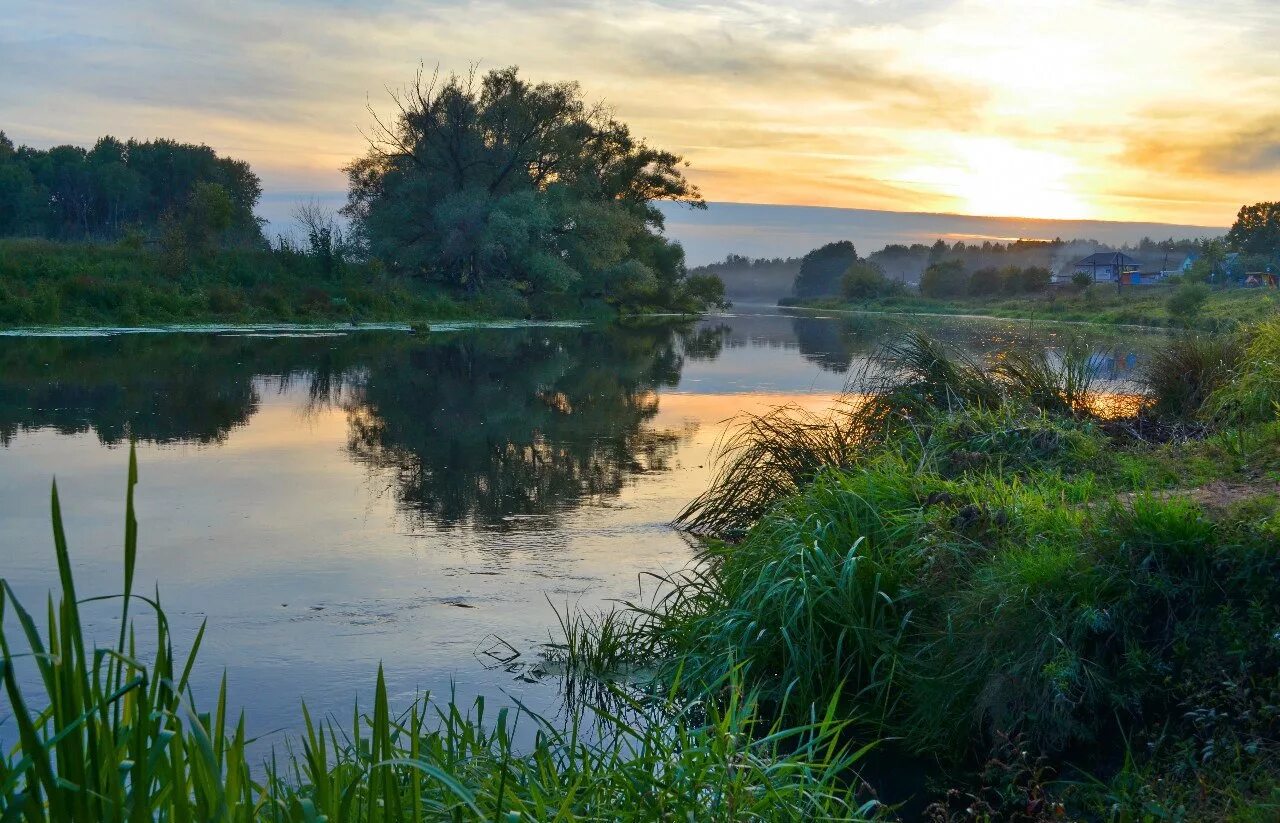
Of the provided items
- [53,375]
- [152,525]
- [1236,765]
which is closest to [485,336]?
[53,375]

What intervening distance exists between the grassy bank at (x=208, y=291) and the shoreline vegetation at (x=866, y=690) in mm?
25097

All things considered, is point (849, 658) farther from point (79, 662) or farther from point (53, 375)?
point (53, 375)

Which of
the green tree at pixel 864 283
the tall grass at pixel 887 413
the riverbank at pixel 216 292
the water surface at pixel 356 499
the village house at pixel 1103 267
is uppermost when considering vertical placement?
the village house at pixel 1103 267

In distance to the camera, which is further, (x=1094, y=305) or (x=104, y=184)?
(x=104, y=184)

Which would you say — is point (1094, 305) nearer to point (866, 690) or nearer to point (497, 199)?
point (497, 199)

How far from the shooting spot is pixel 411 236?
A: 45.8 meters

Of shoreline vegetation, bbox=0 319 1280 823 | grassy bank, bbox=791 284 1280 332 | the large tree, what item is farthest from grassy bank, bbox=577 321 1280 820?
the large tree

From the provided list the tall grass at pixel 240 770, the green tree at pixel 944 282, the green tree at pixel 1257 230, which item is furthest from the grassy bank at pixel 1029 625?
the green tree at pixel 944 282

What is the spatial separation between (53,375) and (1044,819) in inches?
674

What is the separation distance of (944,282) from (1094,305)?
1107 inches

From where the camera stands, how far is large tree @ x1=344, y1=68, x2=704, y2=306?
44.2 meters

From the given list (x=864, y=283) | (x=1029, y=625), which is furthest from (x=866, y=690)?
(x=864, y=283)

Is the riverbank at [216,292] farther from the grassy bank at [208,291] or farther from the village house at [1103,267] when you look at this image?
the village house at [1103,267]

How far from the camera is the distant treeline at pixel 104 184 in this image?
2383 inches
